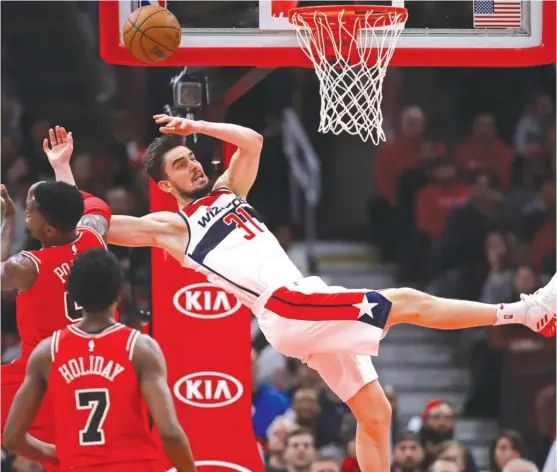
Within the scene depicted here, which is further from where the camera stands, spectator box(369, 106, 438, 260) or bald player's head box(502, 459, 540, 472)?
spectator box(369, 106, 438, 260)

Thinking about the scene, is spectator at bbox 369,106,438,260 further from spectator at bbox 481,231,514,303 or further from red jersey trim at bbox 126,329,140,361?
red jersey trim at bbox 126,329,140,361

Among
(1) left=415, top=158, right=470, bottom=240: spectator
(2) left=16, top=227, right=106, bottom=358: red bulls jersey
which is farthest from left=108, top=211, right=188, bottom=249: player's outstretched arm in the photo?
(1) left=415, top=158, right=470, bottom=240: spectator

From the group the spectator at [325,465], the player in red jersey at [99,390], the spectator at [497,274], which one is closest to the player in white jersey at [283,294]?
the player in red jersey at [99,390]

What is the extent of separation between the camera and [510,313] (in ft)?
24.1

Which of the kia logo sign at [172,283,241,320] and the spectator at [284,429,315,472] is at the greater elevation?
the kia logo sign at [172,283,241,320]

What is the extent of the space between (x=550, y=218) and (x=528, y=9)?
453 centimetres

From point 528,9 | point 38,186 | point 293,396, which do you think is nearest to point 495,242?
point 293,396

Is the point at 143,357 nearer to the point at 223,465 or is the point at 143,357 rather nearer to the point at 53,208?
the point at 53,208

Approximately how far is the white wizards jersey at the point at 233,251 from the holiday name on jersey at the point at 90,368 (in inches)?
69.0

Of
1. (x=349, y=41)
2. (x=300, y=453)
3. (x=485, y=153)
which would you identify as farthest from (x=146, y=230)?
(x=485, y=153)

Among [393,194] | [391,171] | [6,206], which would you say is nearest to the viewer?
[6,206]

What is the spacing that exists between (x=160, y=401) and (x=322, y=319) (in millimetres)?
1732

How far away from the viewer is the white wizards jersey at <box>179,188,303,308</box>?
23.9ft

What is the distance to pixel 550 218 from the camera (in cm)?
1234
